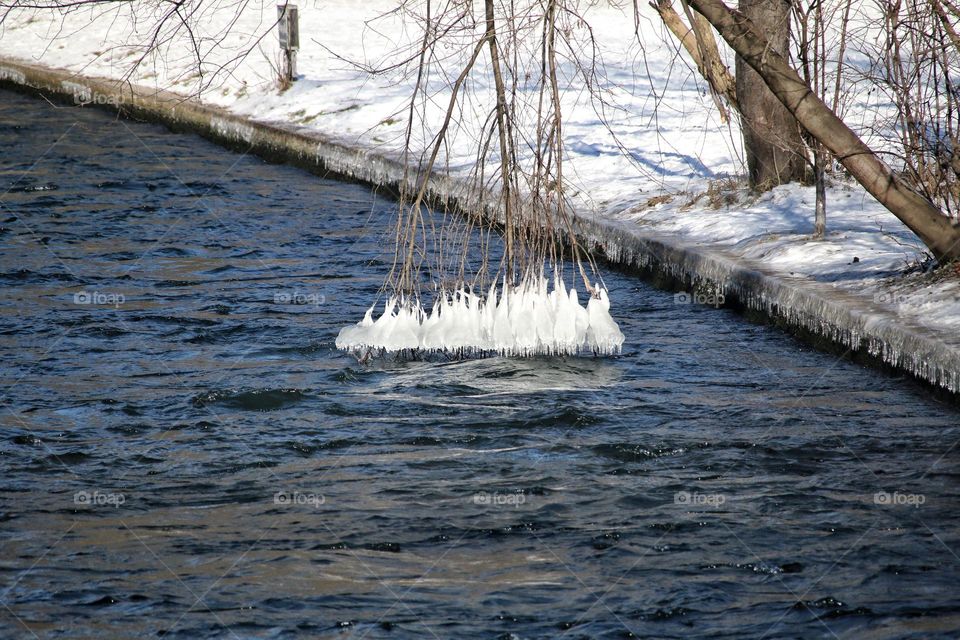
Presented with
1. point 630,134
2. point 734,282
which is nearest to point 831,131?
point 734,282

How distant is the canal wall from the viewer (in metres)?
7.04

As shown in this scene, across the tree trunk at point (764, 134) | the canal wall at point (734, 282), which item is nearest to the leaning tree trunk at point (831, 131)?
the canal wall at point (734, 282)

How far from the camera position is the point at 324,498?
575cm

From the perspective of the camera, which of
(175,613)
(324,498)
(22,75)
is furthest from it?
(22,75)

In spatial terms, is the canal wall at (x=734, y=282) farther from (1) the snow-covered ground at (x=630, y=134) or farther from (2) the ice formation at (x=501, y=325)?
(2) the ice formation at (x=501, y=325)

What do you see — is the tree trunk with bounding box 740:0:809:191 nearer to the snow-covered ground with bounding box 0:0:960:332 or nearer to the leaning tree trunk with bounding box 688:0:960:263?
the snow-covered ground with bounding box 0:0:960:332

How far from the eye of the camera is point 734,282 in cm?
888

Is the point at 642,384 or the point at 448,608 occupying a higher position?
the point at 642,384

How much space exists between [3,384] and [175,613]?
10.7 ft

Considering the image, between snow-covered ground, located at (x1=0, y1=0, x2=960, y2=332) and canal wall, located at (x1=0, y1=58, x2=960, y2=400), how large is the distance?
0.19 m

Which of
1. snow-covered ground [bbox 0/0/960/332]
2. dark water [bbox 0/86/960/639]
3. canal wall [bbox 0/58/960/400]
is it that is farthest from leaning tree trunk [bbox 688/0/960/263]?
dark water [bbox 0/86/960/639]

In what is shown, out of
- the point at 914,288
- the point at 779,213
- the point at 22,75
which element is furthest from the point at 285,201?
the point at 22,75

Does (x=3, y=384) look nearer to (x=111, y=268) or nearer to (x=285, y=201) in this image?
(x=111, y=268)

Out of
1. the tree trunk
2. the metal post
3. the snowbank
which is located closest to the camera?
the snowbank
